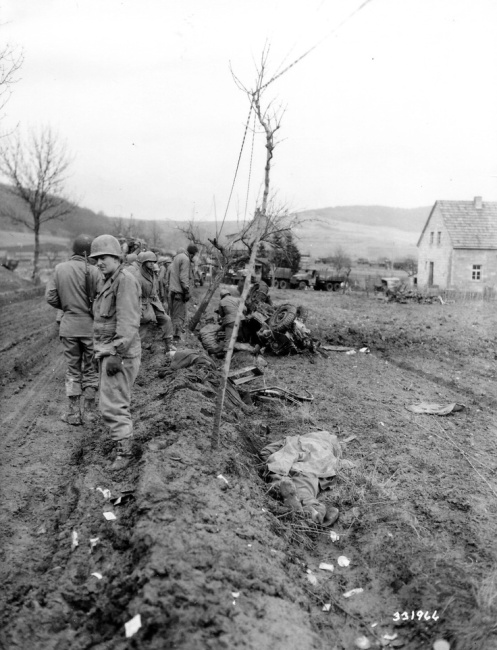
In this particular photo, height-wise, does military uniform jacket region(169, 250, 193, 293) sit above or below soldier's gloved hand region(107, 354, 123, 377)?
above

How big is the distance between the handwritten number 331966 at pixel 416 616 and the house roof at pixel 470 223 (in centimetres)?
3206

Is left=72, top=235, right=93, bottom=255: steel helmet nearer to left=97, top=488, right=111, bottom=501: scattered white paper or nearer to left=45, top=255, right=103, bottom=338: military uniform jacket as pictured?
left=45, top=255, right=103, bottom=338: military uniform jacket

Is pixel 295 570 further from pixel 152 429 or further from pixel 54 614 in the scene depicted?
pixel 152 429

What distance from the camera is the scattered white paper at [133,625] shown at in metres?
2.81

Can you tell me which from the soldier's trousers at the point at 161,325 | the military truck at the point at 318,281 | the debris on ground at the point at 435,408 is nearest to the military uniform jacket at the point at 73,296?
the soldier's trousers at the point at 161,325

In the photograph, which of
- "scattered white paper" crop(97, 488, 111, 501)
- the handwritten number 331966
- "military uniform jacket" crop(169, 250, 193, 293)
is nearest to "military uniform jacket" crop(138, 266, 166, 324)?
"military uniform jacket" crop(169, 250, 193, 293)

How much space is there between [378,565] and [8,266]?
26847mm

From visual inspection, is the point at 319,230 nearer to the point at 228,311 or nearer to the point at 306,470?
the point at 228,311

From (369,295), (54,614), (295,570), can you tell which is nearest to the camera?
(54,614)

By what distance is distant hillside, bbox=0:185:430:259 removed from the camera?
54375 mm

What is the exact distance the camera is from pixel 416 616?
3451 millimetres

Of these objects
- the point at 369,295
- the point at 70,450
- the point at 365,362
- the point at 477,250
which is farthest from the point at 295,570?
the point at 477,250

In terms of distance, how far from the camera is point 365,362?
11.2 metres

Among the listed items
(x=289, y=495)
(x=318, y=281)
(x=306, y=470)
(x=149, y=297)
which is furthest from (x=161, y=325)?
(x=318, y=281)
